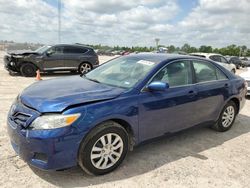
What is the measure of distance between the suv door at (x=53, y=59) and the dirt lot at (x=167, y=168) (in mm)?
8130

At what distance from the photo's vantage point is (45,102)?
3.22m

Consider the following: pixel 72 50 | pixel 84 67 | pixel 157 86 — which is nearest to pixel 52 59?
pixel 72 50

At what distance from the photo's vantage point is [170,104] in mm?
4117

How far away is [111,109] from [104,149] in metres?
0.52

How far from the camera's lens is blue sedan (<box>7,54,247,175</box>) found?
3.10m

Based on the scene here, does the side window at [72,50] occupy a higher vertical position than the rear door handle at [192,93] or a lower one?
higher

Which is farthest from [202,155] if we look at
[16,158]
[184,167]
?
[16,158]

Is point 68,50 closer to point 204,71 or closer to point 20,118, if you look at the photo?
point 204,71

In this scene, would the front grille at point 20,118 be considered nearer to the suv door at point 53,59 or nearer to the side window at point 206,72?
the side window at point 206,72

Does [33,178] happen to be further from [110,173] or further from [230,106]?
[230,106]

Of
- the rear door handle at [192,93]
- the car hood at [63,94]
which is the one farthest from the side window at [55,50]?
the rear door handle at [192,93]

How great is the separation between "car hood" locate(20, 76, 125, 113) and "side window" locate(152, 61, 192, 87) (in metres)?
0.80

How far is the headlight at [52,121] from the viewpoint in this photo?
305 centimetres

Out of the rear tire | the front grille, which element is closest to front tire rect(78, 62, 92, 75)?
the rear tire
